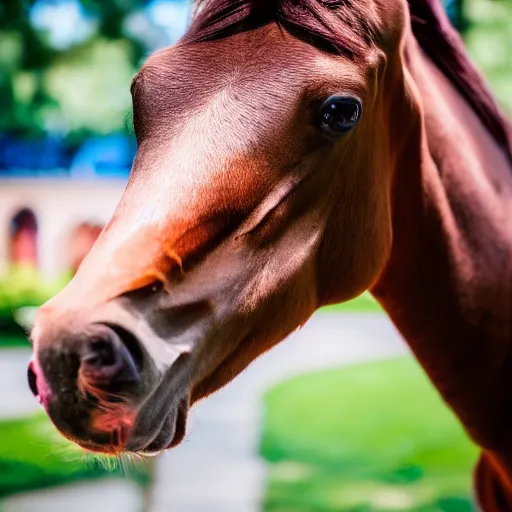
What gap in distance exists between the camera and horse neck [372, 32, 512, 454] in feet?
5.76

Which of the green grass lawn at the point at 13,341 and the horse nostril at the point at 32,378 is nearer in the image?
the horse nostril at the point at 32,378

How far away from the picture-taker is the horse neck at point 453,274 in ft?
5.76

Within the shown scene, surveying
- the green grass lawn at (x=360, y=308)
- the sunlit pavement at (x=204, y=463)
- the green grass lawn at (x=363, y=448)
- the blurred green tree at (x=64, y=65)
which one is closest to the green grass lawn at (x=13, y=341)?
the sunlit pavement at (x=204, y=463)

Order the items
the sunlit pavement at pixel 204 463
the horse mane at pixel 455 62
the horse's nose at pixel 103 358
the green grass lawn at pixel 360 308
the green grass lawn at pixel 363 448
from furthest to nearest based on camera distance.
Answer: the green grass lawn at pixel 360 308 → the green grass lawn at pixel 363 448 → the sunlit pavement at pixel 204 463 → the horse mane at pixel 455 62 → the horse's nose at pixel 103 358

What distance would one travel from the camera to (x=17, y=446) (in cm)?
535

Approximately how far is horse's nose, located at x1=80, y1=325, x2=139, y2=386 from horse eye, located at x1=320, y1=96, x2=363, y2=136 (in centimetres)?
61

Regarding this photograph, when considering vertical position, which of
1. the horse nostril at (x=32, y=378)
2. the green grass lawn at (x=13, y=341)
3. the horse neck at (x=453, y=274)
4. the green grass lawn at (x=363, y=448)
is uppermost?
the horse nostril at (x=32, y=378)

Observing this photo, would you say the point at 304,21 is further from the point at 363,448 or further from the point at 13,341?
the point at 13,341

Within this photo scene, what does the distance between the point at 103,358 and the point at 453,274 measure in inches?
41.1

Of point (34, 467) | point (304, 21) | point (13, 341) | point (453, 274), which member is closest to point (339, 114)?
point (304, 21)

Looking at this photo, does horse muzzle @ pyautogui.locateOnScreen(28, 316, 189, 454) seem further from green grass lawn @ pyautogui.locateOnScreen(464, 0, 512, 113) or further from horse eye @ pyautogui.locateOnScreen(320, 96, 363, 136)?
green grass lawn @ pyautogui.locateOnScreen(464, 0, 512, 113)

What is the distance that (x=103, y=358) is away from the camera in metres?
1.08

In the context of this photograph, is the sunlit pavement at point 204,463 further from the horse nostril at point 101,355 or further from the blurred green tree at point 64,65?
the blurred green tree at point 64,65

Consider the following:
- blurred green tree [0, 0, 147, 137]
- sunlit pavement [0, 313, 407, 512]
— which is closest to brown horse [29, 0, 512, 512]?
sunlit pavement [0, 313, 407, 512]
